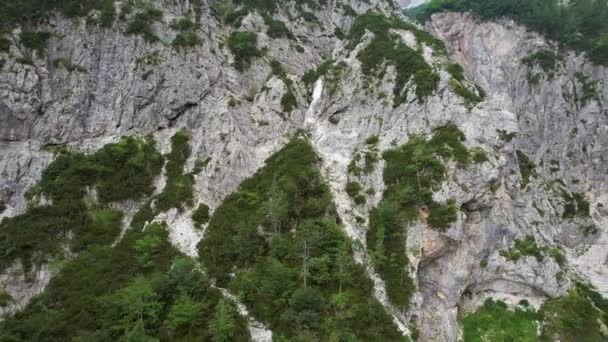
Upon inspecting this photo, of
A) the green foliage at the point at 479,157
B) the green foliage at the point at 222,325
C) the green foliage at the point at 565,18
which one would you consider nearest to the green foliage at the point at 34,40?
the green foliage at the point at 222,325

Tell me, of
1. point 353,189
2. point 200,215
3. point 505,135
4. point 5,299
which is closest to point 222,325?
point 200,215

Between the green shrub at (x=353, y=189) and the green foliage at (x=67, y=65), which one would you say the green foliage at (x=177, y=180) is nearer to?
the green foliage at (x=67, y=65)

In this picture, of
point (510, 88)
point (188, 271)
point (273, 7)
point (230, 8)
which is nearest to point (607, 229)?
point (510, 88)

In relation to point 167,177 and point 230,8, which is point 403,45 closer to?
point 230,8

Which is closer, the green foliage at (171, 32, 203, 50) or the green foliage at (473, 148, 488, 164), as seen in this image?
the green foliage at (473, 148, 488, 164)

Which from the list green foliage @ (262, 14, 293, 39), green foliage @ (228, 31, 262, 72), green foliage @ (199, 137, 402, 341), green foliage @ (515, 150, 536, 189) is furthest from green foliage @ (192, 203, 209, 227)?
green foliage @ (515, 150, 536, 189)

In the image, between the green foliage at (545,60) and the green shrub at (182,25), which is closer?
the green shrub at (182,25)

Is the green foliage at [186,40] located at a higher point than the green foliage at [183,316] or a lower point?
higher

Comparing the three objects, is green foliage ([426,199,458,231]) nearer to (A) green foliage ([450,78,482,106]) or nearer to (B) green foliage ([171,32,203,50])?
(A) green foliage ([450,78,482,106])
